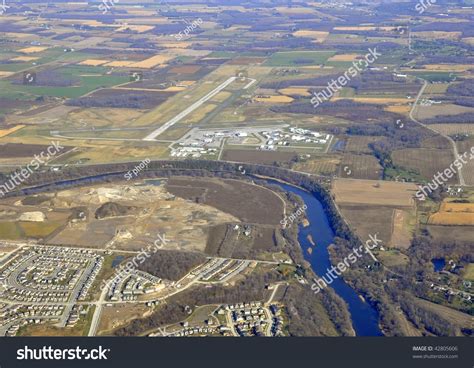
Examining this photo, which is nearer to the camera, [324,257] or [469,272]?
[469,272]

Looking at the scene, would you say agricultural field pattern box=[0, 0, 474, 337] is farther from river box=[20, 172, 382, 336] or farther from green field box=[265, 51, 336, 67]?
green field box=[265, 51, 336, 67]

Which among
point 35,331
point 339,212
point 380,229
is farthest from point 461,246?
point 35,331

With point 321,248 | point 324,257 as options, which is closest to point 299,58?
point 321,248

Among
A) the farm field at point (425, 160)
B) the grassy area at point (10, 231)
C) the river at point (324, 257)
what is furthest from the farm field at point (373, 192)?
the grassy area at point (10, 231)

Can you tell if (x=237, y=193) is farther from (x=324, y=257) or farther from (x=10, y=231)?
(x=10, y=231)

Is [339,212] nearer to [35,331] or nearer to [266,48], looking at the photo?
[35,331]

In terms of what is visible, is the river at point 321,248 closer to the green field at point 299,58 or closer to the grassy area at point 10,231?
the grassy area at point 10,231
